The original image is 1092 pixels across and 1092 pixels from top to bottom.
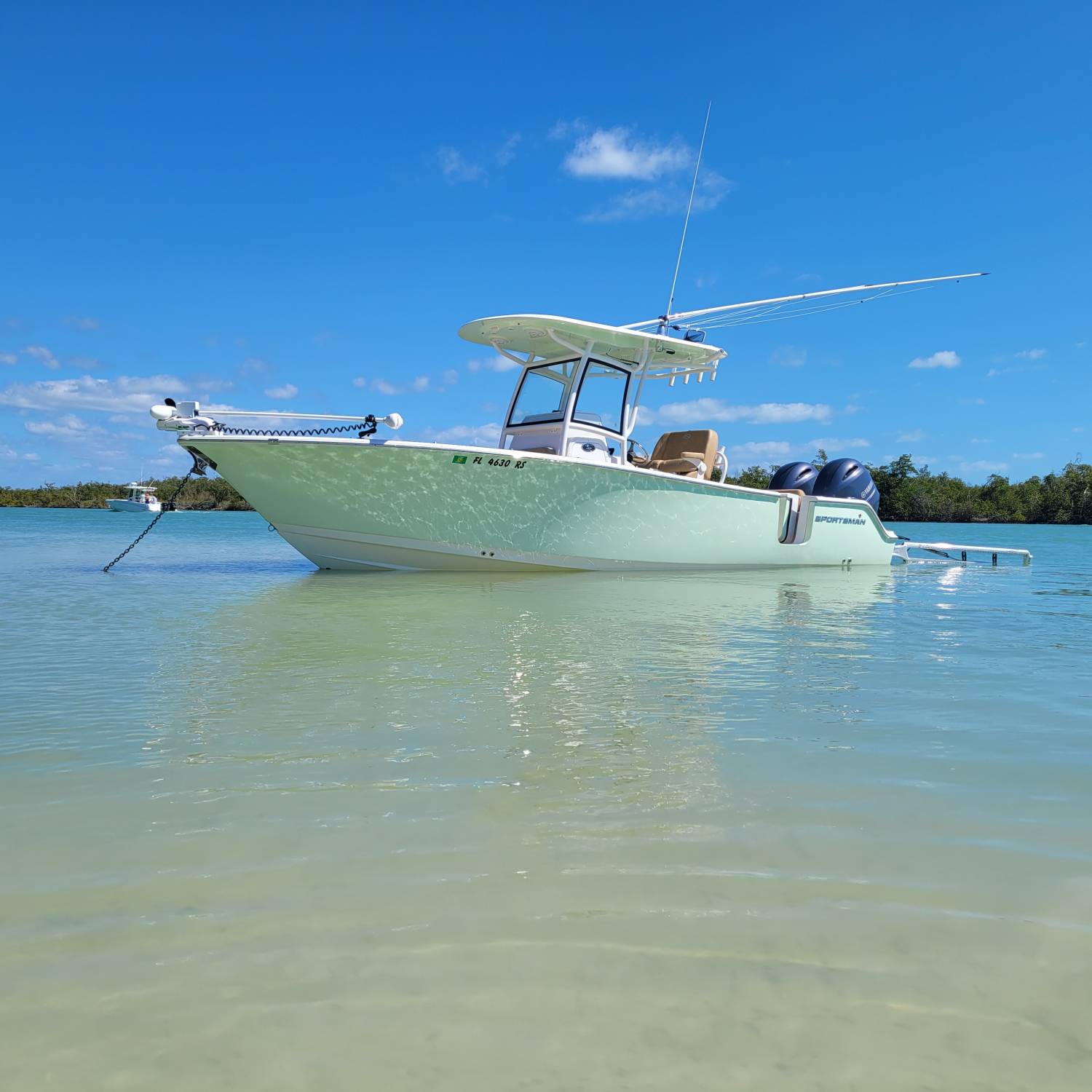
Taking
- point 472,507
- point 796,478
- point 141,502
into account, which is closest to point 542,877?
point 472,507

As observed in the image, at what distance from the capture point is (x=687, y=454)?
14555 mm

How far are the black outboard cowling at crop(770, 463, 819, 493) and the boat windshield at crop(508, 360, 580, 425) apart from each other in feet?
18.0

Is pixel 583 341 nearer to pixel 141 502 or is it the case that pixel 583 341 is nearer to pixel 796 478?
pixel 796 478

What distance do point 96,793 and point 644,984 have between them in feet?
6.49

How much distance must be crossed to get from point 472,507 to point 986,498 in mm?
81457

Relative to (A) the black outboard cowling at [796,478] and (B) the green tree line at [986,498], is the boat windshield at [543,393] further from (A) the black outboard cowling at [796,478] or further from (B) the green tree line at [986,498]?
(B) the green tree line at [986,498]

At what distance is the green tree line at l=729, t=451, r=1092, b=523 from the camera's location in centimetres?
7688

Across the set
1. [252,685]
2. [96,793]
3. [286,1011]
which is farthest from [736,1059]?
[252,685]

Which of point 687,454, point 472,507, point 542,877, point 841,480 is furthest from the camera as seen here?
point 841,480

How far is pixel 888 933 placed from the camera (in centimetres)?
190

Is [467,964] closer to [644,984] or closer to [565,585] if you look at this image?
[644,984]

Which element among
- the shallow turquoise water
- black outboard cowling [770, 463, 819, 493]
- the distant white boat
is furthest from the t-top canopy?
the distant white boat

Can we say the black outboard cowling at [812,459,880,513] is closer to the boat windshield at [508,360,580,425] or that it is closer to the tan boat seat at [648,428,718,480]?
the tan boat seat at [648,428,718,480]

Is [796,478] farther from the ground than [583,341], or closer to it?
closer to it
